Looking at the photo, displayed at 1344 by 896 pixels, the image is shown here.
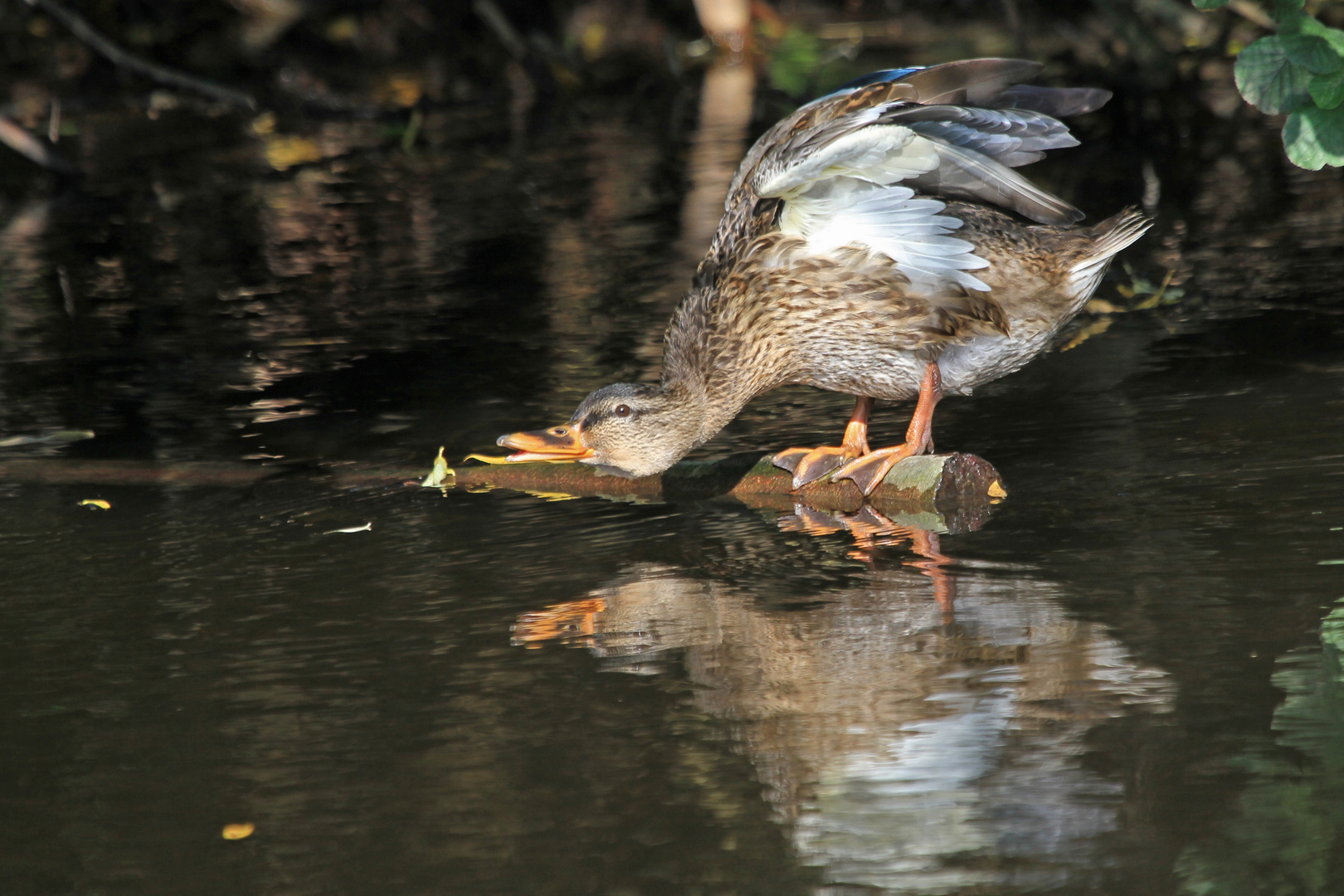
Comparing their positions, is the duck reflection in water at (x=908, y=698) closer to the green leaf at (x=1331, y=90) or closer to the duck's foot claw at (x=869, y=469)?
the duck's foot claw at (x=869, y=469)

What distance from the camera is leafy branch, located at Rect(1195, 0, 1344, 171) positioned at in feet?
13.4

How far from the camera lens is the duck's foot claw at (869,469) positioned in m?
4.95

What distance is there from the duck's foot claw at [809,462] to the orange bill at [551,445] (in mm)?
655

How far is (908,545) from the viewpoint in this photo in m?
4.61

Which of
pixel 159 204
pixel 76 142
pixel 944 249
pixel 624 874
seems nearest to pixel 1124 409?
pixel 944 249

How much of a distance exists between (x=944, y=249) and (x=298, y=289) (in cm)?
467

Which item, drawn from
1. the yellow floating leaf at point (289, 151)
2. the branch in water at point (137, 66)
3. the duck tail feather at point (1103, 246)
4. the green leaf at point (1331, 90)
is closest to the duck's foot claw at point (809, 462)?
the duck tail feather at point (1103, 246)

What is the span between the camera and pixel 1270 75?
415cm

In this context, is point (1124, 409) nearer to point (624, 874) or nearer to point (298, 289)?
point (624, 874)

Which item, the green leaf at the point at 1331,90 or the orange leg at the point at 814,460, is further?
the orange leg at the point at 814,460

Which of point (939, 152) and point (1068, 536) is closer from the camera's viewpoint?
point (1068, 536)

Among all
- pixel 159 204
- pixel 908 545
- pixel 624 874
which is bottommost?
pixel 624 874

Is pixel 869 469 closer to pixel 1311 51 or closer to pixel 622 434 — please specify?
pixel 622 434

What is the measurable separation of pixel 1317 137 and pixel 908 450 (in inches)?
Result: 62.8
